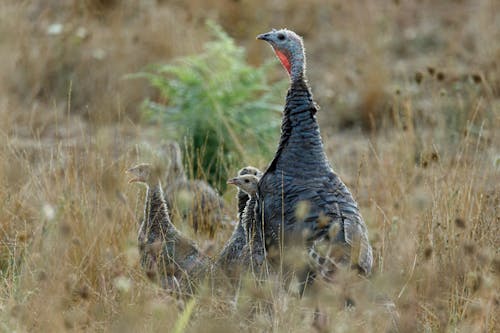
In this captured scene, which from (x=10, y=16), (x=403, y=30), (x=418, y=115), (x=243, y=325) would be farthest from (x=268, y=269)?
(x=403, y=30)

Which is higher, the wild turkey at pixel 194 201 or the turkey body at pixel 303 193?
the turkey body at pixel 303 193

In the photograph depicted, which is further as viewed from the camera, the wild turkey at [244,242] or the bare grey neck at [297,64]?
the bare grey neck at [297,64]

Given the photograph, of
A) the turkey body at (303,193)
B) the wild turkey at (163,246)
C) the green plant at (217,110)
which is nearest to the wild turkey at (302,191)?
the turkey body at (303,193)

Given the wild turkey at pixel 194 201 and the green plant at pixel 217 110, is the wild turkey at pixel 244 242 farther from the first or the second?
the green plant at pixel 217 110

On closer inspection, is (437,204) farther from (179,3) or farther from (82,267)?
(179,3)

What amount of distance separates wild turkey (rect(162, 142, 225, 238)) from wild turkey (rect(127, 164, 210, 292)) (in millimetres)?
365

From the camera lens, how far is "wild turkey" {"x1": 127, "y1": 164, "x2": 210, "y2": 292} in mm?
5623

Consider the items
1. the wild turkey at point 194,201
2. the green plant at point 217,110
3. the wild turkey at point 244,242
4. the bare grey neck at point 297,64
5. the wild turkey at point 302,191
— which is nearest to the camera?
the wild turkey at point 302,191

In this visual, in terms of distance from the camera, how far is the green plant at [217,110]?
332 inches

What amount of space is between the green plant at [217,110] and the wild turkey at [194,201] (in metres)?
0.31

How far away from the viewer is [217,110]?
330 inches

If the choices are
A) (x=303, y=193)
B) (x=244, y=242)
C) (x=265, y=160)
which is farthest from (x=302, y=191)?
(x=265, y=160)

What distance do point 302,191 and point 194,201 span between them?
1.94 m

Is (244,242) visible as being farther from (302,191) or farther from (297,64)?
(297,64)
